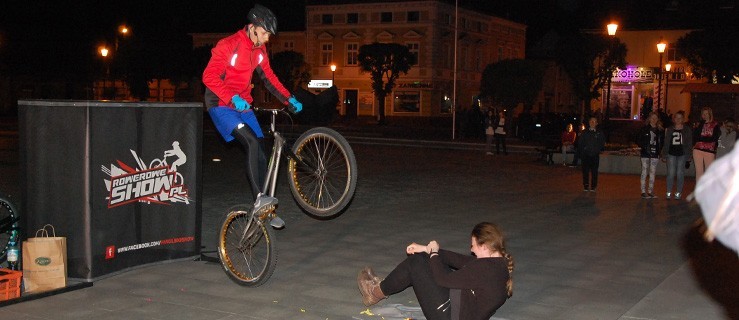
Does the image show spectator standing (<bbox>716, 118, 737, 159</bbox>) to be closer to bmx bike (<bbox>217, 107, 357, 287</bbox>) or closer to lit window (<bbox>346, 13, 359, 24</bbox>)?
bmx bike (<bbox>217, 107, 357, 287</bbox>)

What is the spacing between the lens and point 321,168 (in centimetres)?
734

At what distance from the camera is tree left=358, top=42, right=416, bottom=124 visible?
55.2 metres

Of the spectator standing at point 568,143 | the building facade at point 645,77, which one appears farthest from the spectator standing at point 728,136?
the building facade at point 645,77

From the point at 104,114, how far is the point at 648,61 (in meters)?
59.9

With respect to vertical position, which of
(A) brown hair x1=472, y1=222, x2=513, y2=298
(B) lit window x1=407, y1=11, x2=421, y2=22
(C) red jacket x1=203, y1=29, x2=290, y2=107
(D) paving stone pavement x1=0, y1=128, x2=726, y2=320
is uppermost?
(B) lit window x1=407, y1=11, x2=421, y2=22

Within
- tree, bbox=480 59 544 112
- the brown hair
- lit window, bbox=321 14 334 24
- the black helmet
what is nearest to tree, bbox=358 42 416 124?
lit window, bbox=321 14 334 24

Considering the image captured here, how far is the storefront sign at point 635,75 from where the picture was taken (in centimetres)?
5762

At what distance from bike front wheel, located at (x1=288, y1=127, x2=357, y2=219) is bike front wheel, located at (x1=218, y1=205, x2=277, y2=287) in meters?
0.50

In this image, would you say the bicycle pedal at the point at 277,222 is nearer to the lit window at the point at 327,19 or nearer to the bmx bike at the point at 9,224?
the bmx bike at the point at 9,224

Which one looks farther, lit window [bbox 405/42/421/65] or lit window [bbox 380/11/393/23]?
lit window [bbox 380/11/393/23]

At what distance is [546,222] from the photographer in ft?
38.1

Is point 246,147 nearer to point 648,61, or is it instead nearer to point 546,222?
point 546,222

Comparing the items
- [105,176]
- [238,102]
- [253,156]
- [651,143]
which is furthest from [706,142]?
[105,176]

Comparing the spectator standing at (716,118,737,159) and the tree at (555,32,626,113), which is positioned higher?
the tree at (555,32,626,113)
